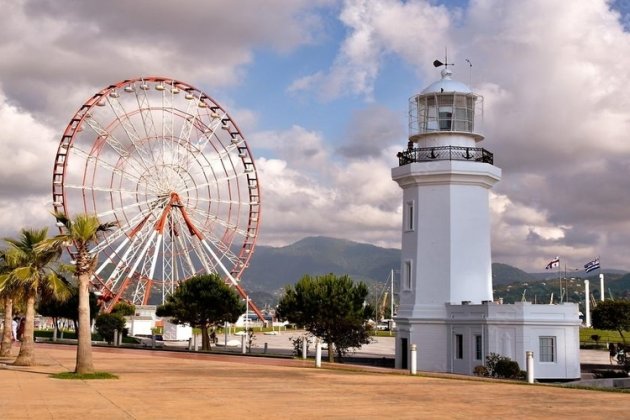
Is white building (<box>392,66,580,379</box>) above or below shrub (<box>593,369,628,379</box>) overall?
above

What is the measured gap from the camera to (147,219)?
63.4 m

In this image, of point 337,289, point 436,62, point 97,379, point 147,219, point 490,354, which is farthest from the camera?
point 147,219

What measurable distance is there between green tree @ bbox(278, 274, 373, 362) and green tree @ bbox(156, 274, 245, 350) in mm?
7381

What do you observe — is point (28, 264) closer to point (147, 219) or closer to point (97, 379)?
point (97, 379)

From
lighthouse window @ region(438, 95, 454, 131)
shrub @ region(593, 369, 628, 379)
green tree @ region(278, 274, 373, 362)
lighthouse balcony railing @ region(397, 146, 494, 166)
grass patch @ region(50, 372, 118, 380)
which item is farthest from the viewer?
green tree @ region(278, 274, 373, 362)

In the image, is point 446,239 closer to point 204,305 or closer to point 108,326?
point 204,305

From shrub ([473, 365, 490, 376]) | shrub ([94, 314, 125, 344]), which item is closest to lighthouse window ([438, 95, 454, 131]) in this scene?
shrub ([473, 365, 490, 376])

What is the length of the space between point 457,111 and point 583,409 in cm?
2367

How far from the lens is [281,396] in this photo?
66.9 feet

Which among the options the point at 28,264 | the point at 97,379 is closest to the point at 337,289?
the point at 28,264

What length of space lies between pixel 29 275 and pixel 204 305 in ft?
80.1

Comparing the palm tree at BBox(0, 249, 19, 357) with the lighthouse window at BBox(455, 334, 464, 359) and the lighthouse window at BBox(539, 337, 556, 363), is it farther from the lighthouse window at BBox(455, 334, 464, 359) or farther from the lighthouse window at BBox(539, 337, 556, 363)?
the lighthouse window at BBox(539, 337, 556, 363)

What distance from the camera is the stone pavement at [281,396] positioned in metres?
16.8

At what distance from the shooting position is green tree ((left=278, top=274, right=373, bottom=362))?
4228cm
